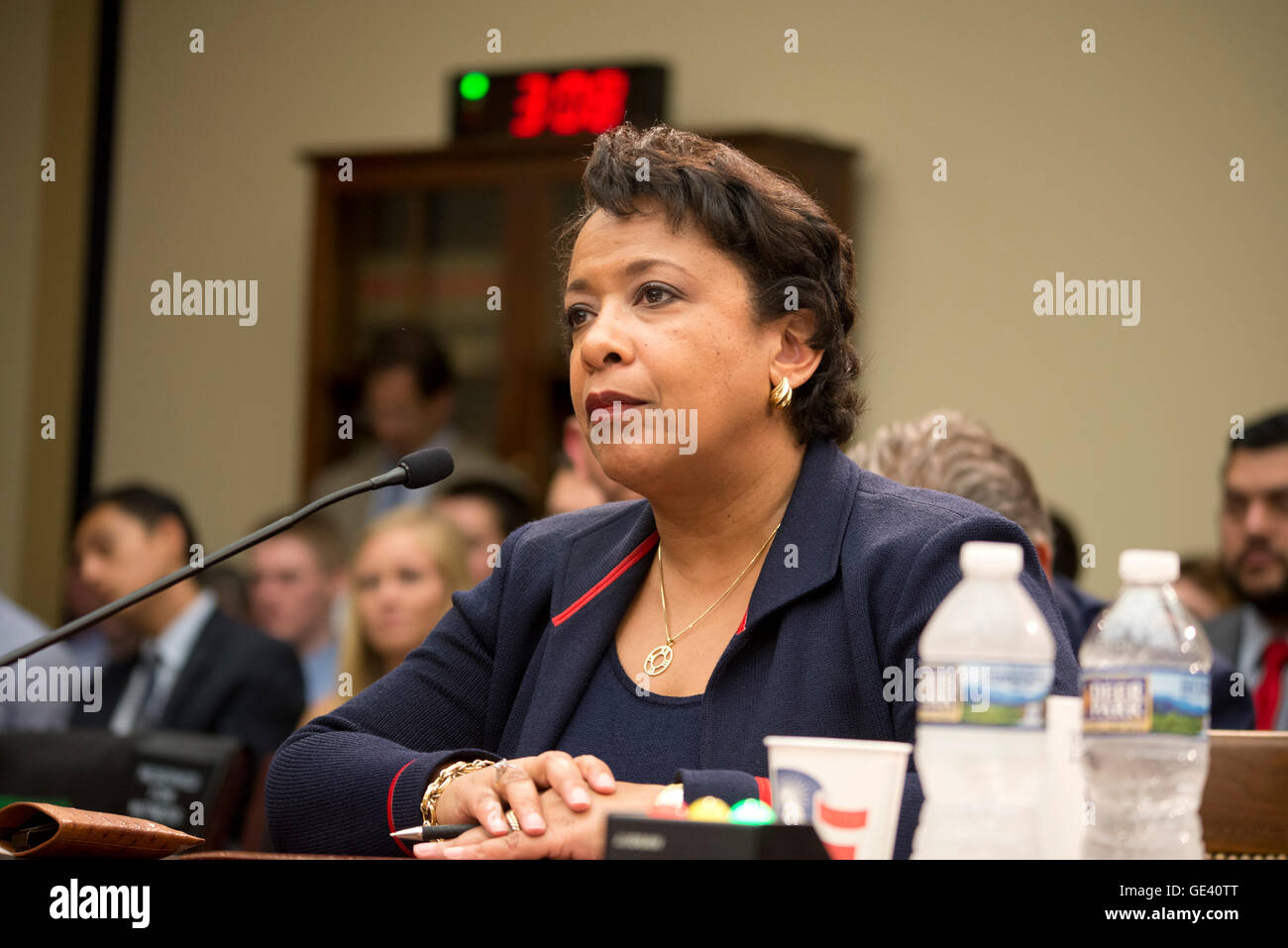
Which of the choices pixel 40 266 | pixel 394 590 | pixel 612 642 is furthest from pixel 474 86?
pixel 612 642

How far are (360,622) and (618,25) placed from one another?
2.61 metres

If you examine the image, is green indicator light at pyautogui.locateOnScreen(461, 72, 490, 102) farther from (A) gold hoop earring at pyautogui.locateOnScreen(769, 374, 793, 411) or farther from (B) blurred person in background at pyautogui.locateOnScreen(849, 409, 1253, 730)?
(A) gold hoop earring at pyautogui.locateOnScreen(769, 374, 793, 411)

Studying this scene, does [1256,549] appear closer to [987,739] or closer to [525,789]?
[525,789]

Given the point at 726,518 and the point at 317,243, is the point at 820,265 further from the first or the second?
the point at 317,243

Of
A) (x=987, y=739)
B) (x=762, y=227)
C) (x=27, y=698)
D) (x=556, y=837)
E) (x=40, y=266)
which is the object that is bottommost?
(x=27, y=698)

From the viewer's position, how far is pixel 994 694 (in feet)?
3.03

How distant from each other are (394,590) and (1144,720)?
267 centimetres

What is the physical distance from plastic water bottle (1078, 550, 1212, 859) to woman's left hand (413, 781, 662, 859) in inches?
15.1

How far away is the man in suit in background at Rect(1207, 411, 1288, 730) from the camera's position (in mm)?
3424

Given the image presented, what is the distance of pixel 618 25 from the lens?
530 cm

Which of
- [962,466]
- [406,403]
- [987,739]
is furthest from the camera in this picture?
[406,403]

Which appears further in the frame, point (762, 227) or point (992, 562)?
point (762, 227)

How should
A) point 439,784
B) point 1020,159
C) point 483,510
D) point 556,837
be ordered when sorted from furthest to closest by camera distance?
point 1020,159 < point 483,510 < point 439,784 < point 556,837

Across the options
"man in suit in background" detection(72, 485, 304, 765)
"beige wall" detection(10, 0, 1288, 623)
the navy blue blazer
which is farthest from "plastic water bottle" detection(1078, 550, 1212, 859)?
"beige wall" detection(10, 0, 1288, 623)
